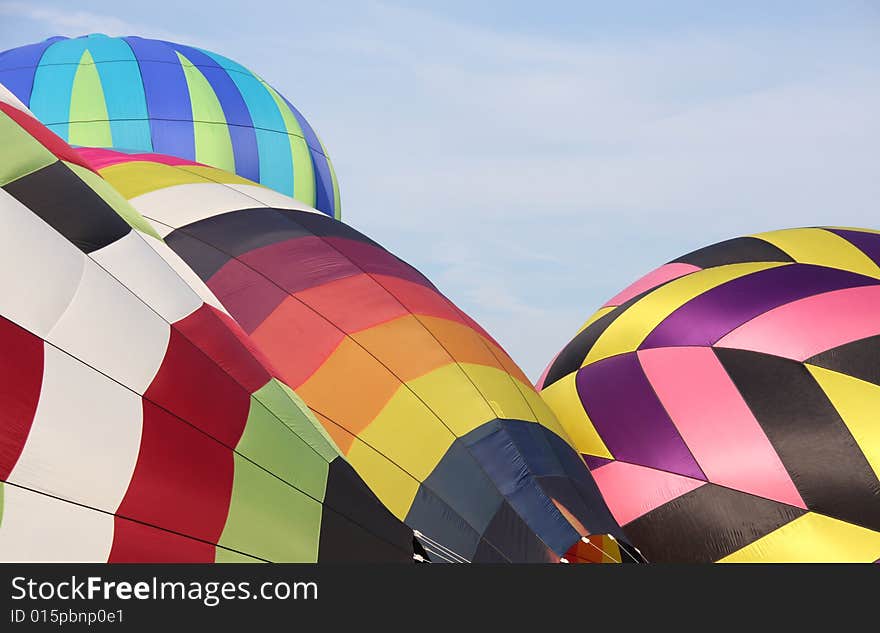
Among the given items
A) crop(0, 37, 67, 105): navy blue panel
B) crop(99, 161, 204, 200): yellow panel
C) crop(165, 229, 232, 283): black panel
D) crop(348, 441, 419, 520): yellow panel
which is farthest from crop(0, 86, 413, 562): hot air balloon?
crop(0, 37, 67, 105): navy blue panel

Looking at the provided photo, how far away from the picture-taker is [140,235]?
2906 mm

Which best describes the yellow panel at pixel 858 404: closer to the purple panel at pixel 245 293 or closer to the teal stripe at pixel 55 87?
the purple panel at pixel 245 293

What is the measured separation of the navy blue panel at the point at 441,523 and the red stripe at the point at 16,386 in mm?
1279

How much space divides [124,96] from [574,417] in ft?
20.3

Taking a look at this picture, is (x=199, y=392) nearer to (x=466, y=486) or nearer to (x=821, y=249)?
(x=466, y=486)

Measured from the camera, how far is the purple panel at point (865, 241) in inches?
206

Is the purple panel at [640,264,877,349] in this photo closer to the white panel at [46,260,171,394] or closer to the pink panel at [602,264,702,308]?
the pink panel at [602,264,702,308]

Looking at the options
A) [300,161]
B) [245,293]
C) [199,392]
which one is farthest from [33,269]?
[300,161]

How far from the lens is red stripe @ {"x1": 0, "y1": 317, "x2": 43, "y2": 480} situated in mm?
2238

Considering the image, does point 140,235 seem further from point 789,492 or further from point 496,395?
point 789,492

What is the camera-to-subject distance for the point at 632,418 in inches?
186

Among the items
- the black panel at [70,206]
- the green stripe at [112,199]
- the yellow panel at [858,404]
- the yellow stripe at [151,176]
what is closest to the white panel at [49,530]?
the black panel at [70,206]

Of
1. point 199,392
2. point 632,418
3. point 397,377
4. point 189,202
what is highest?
point 189,202

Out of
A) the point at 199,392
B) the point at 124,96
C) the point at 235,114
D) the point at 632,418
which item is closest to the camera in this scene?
the point at 199,392
